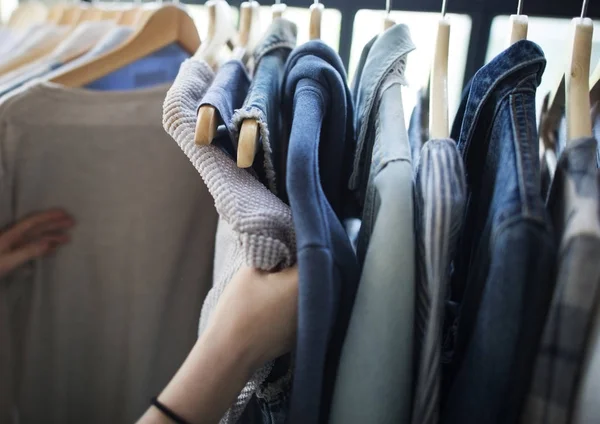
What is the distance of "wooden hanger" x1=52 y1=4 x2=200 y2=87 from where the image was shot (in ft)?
1.86

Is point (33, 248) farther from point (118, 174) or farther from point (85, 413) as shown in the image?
point (85, 413)

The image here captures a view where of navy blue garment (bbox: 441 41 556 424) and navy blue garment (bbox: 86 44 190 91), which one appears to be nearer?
navy blue garment (bbox: 441 41 556 424)

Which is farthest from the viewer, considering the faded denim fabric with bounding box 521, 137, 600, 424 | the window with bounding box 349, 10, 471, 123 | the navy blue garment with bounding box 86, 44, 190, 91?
the window with bounding box 349, 10, 471, 123

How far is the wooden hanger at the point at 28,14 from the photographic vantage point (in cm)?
85

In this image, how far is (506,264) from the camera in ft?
0.93

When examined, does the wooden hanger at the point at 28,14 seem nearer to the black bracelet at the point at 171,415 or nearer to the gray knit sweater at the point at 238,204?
the gray knit sweater at the point at 238,204

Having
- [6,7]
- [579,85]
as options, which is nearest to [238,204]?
[579,85]

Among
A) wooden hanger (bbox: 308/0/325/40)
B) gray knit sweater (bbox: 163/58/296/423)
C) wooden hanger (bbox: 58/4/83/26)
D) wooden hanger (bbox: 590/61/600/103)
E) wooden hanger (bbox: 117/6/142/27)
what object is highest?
wooden hanger (bbox: 58/4/83/26)

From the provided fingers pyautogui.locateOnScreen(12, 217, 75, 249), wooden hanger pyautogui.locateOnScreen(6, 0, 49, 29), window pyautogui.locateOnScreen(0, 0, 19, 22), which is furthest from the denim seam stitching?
window pyautogui.locateOnScreen(0, 0, 19, 22)

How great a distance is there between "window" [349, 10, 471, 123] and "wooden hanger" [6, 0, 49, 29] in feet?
1.82

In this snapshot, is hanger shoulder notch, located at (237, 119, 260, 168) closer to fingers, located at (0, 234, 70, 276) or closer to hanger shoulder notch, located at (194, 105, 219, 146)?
hanger shoulder notch, located at (194, 105, 219, 146)

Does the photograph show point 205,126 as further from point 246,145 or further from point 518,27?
point 518,27

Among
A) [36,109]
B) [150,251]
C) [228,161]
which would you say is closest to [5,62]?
[36,109]

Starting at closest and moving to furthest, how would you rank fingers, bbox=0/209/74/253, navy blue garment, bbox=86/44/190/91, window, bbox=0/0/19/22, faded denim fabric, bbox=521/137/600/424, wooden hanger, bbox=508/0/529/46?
faded denim fabric, bbox=521/137/600/424
wooden hanger, bbox=508/0/529/46
fingers, bbox=0/209/74/253
navy blue garment, bbox=86/44/190/91
window, bbox=0/0/19/22
